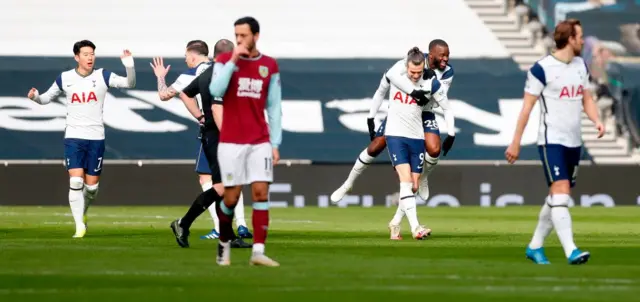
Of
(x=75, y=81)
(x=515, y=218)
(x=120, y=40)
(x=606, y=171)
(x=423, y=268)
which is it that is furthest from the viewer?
(x=120, y=40)

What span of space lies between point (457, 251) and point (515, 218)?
406 inches

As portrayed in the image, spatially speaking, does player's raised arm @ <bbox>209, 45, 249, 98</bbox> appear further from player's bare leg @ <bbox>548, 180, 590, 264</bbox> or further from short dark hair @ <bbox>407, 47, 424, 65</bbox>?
short dark hair @ <bbox>407, 47, 424, 65</bbox>

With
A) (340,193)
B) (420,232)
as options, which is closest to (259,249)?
(420,232)

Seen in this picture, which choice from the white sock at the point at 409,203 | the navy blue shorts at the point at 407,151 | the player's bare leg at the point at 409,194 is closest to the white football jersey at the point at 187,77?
the navy blue shorts at the point at 407,151

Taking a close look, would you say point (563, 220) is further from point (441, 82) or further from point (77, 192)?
point (77, 192)

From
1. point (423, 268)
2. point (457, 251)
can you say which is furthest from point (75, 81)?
point (423, 268)

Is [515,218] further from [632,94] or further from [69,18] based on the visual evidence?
[69,18]

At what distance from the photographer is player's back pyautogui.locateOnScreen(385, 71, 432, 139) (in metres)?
17.2

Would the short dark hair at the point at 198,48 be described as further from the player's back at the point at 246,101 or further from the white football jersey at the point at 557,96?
the white football jersey at the point at 557,96

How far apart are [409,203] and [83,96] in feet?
13.6

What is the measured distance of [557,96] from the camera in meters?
12.5

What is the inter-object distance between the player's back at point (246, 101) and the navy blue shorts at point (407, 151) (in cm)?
523

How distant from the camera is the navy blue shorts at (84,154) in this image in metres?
17.9

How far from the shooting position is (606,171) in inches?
1209
